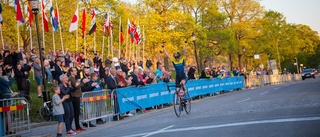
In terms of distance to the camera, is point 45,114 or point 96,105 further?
point 45,114

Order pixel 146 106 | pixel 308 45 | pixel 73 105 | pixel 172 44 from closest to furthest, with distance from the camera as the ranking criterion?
1. pixel 73 105
2. pixel 146 106
3. pixel 172 44
4. pixel 308 45

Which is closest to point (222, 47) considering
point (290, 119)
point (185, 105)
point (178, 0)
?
point (178, 0)

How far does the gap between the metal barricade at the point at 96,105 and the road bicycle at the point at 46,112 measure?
2.58 m

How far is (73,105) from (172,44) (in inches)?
1553

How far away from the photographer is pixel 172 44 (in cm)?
5316

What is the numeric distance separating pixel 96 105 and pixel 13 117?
153 inches

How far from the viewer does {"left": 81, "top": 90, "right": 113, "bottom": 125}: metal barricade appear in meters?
15.0

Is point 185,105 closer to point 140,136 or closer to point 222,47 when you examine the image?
point 140,136

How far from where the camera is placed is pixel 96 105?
15.6 metres

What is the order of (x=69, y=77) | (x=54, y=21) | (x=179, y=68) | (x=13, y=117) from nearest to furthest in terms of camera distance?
1. (x=13, y=117)
2. (x=69, y=77)
3. (x=179, y=68)
4. (x=54, y=21)

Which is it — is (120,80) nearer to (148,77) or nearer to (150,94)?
(150,94)

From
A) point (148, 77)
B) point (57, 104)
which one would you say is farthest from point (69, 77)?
point (148, 77)

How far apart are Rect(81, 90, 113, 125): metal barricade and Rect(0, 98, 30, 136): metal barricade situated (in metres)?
2.54

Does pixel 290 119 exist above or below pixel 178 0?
below
